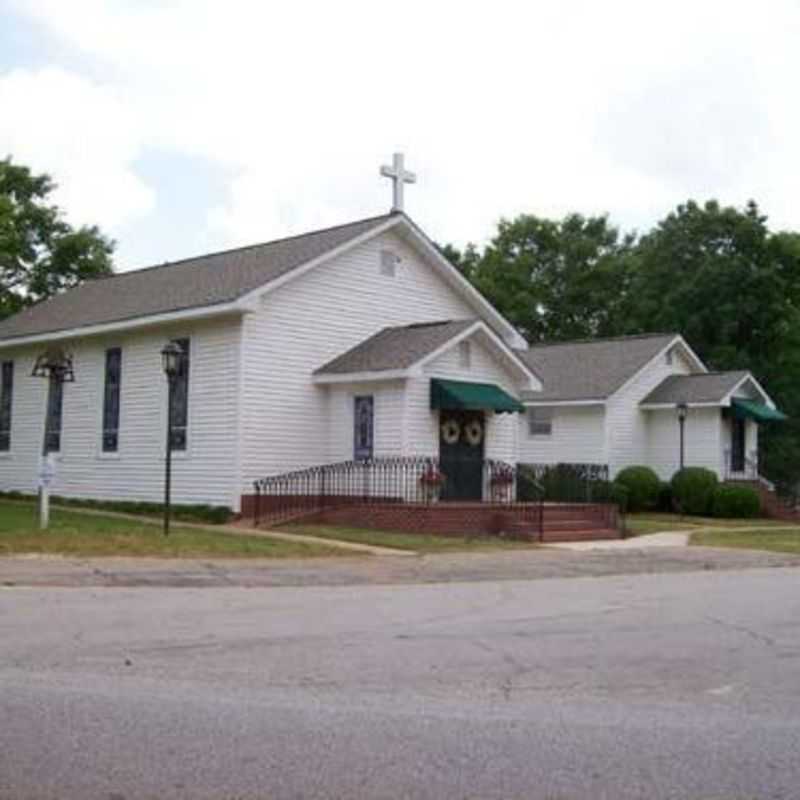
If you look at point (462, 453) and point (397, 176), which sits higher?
point (397, 176)

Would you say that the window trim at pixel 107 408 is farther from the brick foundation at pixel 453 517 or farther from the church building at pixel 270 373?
the brick foundation at pixel 453 517

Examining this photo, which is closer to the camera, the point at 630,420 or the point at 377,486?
the point at 377,486

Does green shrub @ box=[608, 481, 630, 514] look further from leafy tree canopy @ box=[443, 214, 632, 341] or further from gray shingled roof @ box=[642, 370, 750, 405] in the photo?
leafy tree canopy @ box=[443, 214, 632, 341]

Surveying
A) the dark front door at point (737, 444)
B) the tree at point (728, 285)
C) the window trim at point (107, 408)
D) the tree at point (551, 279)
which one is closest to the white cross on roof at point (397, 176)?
the window trim at point (107, 408)

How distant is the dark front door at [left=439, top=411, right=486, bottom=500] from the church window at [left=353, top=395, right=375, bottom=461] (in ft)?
5.14

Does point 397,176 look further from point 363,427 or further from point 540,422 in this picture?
point 540,422

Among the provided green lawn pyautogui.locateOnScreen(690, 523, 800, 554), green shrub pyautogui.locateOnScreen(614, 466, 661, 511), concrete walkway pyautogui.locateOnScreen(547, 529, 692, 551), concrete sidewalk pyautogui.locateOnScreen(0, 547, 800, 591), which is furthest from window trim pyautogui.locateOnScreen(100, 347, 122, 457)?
green shrub pyautogui.locateOnScreen(614, 466, 661, 511)

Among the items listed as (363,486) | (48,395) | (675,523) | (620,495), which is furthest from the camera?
(620,495)

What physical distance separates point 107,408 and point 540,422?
15643 millimetres

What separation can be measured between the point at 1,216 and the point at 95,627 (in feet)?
103

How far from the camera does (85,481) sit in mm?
31328

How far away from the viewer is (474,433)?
29.7 m

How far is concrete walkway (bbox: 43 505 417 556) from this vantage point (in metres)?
21.5

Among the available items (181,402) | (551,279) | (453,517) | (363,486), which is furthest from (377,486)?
(551,279)
